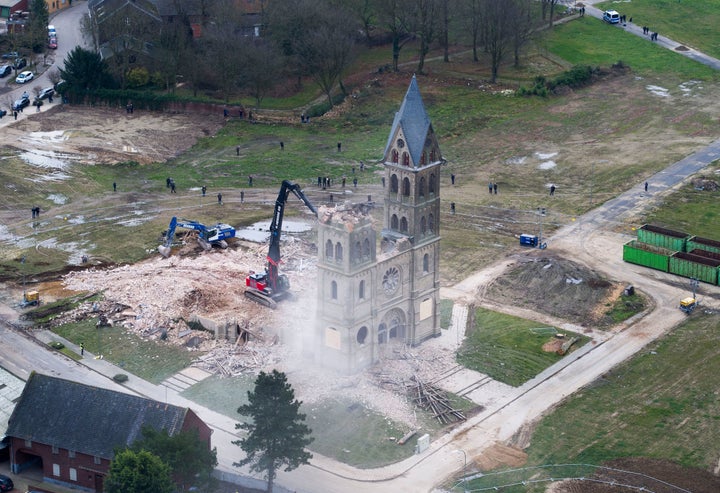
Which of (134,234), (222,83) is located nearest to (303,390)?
(134,234)

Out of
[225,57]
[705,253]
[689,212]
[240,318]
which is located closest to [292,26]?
[225,57]

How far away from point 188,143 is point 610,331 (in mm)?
72713

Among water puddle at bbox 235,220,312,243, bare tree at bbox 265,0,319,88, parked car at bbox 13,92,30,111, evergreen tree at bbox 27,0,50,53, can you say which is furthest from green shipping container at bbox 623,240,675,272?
evergreen tree at bbox 27,0,50,53

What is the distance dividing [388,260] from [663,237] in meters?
38.4

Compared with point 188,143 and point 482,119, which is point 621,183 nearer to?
point 482,119

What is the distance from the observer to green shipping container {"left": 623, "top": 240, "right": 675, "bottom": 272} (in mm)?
121844

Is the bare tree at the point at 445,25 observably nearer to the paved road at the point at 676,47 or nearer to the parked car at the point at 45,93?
the paved road at the point at 676,47

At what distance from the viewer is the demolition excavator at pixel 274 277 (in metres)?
110

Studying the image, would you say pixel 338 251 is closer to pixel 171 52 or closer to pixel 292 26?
pixel 292 26

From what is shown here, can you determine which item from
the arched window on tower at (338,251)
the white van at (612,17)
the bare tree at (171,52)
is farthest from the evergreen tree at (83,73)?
the arched window on tower at (338,251)

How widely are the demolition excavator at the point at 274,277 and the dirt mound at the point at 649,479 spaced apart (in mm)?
36359

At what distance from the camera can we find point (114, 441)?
8375 cm

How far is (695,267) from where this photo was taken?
393 feet

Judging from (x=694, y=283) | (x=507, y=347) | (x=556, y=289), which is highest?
(x=694, y=283)
